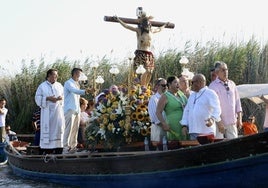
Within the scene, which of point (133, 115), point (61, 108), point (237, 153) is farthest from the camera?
point (61, 108)

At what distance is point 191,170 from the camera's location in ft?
26.0

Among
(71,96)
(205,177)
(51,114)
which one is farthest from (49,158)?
(205,177)

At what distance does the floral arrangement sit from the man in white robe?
130 cm

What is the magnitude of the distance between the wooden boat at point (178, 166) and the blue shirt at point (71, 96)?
4.24 ft

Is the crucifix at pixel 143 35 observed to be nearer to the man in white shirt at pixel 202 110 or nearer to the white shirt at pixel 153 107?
the white shirt at pixel 153 107

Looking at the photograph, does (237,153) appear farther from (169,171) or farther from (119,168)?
(119,168)

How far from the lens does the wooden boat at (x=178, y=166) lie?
7.29 m

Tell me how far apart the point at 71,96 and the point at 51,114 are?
0.52m

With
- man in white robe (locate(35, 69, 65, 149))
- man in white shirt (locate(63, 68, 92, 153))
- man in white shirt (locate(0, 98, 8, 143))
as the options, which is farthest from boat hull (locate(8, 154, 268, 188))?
man in white shirt (locate(0, 98, 8, 143))

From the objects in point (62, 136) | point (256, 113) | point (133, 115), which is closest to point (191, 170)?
point (133, 115)

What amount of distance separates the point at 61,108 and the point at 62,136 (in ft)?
1.78

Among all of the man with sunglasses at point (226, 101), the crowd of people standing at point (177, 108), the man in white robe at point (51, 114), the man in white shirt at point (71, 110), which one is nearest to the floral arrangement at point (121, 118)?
the crowd of people standing at point (177, 108)

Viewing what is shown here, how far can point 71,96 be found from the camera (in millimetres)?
11672

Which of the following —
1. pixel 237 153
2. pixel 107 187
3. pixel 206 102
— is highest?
pixel 206 102
